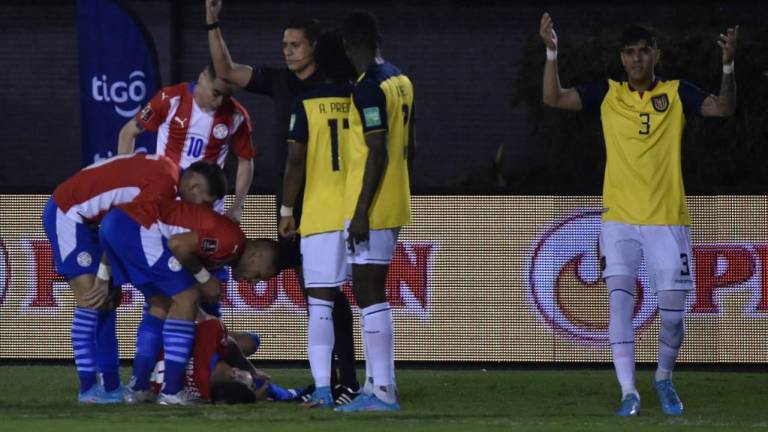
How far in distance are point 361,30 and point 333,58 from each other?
506 millimetres

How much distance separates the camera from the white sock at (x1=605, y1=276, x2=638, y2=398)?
305 inches

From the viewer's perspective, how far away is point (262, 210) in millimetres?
10289

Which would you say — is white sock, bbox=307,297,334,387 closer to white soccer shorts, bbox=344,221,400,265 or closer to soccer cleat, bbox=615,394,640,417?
white soccer shorts, bbox=344,221,400,265

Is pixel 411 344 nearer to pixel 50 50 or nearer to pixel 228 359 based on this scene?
pixel 228 359

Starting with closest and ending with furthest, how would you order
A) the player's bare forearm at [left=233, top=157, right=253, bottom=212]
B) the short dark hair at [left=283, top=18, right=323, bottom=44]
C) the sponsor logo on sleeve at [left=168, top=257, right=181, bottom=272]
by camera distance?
the sponsor logo on sleeve at [left=168, top=257, right=181, bottom=272] → the short dark hair at [left=283, top=18, right=323, bottom=44] → the player's bare forearm at [left=233, top=157, right=253, bottom=212]

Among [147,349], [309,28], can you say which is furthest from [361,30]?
[147,349]

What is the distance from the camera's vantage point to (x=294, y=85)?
827 centimetres

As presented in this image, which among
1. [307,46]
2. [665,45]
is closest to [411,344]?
[307,46]

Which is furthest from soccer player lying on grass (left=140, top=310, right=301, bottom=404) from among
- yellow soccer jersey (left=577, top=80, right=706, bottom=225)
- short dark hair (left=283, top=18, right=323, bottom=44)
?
yellow soccer jersey (left=577, top=80, right=706, bottom=225)

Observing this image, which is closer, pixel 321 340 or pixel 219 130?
pixel 321 340

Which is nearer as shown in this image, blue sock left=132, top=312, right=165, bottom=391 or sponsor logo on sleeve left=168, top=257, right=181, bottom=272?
sponsor logo on sleeve left=168, top=257, right=181, bottom=272

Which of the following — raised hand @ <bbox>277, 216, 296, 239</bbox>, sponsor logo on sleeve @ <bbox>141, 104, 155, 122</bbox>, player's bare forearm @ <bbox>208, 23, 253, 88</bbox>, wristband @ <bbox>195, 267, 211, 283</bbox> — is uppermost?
player's bare forearm @ <bbox>208, 23, 253, 88</bbox>

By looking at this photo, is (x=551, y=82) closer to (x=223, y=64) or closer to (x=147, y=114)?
(x=223, y=64)

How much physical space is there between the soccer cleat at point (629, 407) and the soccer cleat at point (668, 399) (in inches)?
8.4
